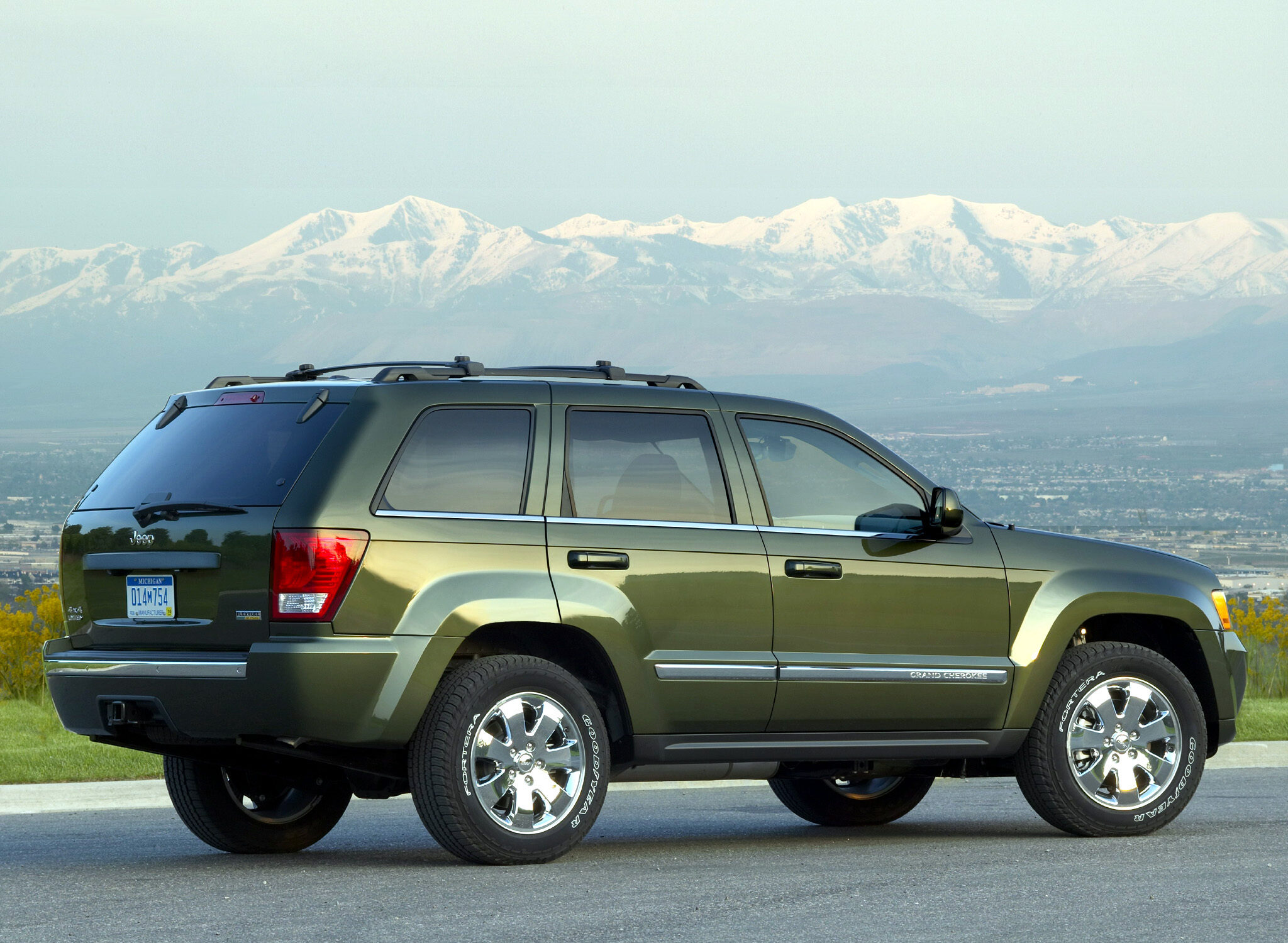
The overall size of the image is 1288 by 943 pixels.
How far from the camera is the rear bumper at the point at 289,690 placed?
7207 millimetres

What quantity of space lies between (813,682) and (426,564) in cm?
181

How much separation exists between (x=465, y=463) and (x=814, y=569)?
1584 mm

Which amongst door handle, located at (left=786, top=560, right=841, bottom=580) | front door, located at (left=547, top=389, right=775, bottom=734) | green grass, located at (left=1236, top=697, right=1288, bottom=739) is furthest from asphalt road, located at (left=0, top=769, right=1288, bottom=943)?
green grass, located at (left=1236, top=697, right=1288, bottom=739)

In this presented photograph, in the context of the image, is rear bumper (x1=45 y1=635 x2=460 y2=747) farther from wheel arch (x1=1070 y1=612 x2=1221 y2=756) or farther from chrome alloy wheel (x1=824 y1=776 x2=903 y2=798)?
wheel arch (x1=1070 y1=612 x2=1221 y2=756)

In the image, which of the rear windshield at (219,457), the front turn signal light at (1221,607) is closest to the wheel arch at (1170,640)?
the front turn signal light at (1221,607)

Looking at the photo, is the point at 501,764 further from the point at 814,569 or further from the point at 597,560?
the point at 814,569

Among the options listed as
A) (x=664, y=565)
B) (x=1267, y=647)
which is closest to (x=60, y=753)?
(x=664, y=565)

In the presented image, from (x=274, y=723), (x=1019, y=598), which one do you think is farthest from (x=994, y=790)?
(x=274, y=723)

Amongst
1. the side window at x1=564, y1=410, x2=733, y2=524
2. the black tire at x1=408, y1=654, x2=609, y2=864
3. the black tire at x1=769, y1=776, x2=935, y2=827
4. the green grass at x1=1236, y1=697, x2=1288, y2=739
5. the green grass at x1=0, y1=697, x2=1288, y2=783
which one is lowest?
the green grass at x1=1236, y1=697, x2=1288, y2=739

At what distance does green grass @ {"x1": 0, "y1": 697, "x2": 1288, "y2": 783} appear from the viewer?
481 inches

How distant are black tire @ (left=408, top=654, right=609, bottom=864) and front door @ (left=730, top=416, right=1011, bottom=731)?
92cm

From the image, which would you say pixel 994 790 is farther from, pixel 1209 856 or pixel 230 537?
pixel 230 537

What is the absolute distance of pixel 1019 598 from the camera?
872 centimetres

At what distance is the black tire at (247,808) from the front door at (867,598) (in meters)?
2.20
